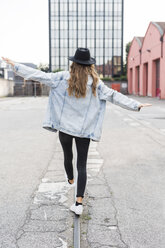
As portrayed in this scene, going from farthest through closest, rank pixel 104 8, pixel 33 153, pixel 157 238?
1. pixel 104 8
2. pixel 33 153
3. pixel 157 238

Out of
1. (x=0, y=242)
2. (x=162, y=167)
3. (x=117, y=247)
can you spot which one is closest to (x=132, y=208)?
(x=117, y=247)

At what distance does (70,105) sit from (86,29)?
243 ft

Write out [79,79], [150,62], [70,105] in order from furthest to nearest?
[150,62]
[70,105]
[79,79]

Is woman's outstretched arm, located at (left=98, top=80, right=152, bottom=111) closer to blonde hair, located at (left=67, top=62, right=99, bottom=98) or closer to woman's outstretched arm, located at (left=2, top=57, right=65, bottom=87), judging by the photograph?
blonde hair, located at (left=67, top=62, right=99, bottom=98)

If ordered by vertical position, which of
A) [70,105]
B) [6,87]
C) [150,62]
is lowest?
[6,87]

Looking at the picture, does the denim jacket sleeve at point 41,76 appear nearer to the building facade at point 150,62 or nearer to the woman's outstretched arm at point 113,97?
the woman's outstretched arm at point 113,97

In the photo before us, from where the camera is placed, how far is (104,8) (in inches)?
2963

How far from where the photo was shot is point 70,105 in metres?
3.46

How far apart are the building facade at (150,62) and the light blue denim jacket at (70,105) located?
3418 centimetres

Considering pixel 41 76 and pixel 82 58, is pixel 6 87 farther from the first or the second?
pixel 82 58

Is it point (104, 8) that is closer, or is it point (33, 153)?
point (33, 153)

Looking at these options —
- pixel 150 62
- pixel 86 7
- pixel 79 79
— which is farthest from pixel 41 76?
pixel 86 7

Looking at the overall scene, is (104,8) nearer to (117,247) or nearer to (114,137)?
(114,137)

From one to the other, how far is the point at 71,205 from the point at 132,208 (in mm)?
638
